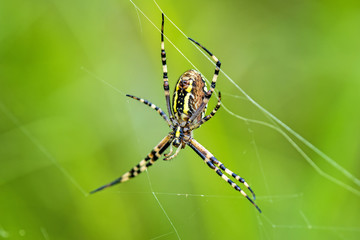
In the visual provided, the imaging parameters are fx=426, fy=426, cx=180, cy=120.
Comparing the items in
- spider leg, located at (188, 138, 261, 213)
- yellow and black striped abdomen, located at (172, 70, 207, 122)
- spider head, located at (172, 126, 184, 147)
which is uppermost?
yellow and black striped abdomen, located at (172, 70, 207, 122)

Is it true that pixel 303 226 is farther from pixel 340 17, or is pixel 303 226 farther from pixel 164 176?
pixel 340 17

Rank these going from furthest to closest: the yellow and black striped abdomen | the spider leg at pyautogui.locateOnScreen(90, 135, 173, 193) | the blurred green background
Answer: the blurred green background < the spider leg at pyautogui.locateOnScreen(90, 135, 173, 193) < the yellow and black striped abdomen

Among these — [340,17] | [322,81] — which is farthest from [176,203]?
[340,17]

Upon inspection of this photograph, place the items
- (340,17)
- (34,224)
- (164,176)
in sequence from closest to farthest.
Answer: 1. (34,224)
2. (164,176)
3. (340,17)

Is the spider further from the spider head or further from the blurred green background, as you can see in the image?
the blurred green background

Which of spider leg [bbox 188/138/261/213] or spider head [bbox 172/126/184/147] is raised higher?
spider head [bbox 172/126/184/147]

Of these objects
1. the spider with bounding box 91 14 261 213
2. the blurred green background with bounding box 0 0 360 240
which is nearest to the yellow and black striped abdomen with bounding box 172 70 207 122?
the spider with bounding box 91 14 261 213
